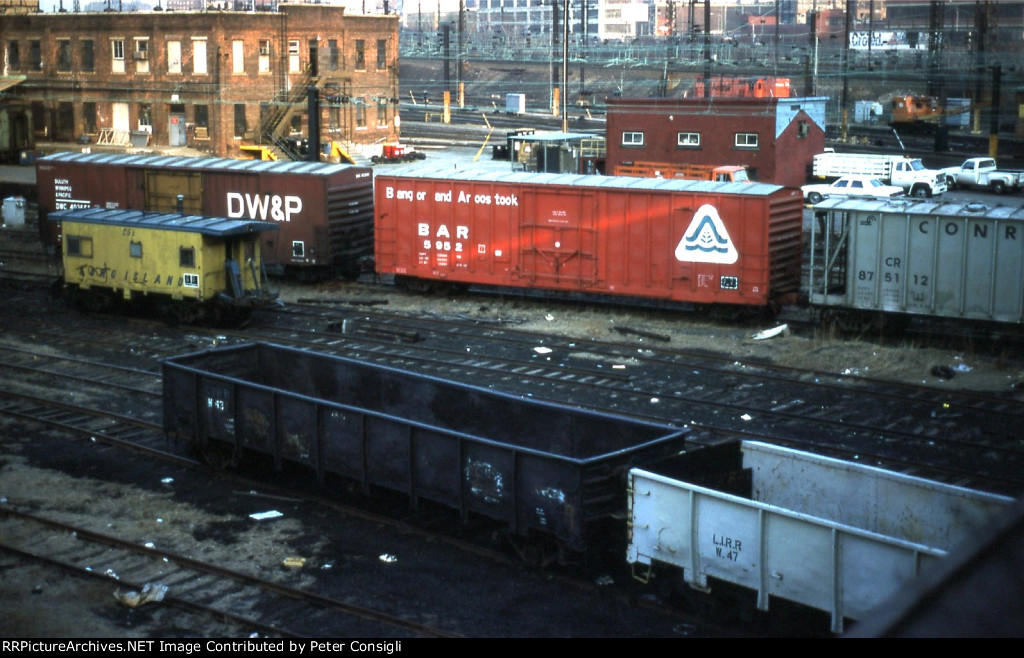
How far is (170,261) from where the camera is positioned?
920 inches

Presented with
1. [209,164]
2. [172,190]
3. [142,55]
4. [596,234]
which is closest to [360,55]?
[142,55]

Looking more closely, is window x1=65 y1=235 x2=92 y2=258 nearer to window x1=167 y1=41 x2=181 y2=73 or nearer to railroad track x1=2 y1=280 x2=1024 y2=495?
railroad track x1=2 y1=280 x2=1024 y2=495

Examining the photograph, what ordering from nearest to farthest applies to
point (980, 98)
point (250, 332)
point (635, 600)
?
1. point (635, 600)
2. point (250, 332)
3. point (980, 98)

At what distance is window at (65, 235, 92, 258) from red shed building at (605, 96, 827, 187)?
26649 mm

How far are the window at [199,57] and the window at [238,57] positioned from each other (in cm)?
146

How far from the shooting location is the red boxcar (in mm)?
22938

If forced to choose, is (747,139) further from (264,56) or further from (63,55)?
(63,55)

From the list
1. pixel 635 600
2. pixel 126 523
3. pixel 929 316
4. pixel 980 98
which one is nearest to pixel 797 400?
pixel 929 316

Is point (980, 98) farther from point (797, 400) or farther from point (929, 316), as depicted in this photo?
point (797, 400)

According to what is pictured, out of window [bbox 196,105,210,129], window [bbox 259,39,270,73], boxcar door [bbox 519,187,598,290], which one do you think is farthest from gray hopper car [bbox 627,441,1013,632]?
window [bbox 259,39,270,73]

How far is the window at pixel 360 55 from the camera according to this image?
6378cm

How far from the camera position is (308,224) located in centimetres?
2794
